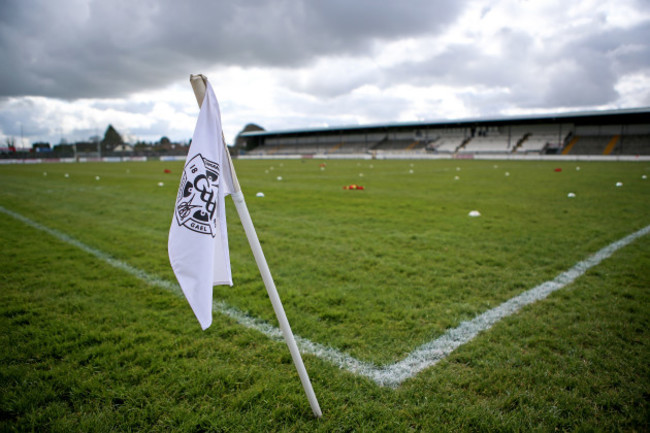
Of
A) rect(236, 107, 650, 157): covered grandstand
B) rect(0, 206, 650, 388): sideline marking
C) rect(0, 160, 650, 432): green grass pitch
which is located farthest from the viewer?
rect(236, 107, 650, 157): covered grandstand

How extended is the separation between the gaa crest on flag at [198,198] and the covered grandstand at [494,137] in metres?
47.1

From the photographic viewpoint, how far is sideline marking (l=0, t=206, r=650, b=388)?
2506mm

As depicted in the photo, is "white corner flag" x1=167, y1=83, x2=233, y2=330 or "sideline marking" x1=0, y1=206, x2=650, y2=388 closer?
"white corner flag" x1=167, y1=83, x2=233, y2=330

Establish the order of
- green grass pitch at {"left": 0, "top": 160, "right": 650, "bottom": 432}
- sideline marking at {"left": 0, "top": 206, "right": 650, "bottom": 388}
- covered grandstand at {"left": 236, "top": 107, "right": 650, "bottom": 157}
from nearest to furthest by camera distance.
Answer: green grass pitch at {"left": 0, "top": 160, "right": 650, "bottom": 432}
sideline marking at {"left": 0, "top": 206, "right": 650, "bottom": 388}
covered grandstand at {"left": 236, "top": 107, "right": 650, "bottom": 157}

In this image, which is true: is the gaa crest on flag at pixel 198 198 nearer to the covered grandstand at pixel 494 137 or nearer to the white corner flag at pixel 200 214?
the white corner flag at pixel 200 214

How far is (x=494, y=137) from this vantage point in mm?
51312

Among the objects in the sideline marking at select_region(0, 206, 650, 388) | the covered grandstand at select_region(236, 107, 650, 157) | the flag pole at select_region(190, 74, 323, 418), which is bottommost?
the sideline marking at select_region(0, 206, 650, 388)

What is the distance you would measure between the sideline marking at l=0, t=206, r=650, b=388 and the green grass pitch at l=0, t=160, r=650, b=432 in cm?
7

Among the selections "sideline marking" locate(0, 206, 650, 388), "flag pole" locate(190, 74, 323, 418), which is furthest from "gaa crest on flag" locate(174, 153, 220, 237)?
"sideline marking" locate(0, 206, 650, 388)

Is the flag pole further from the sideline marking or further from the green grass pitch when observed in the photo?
the sideline marking

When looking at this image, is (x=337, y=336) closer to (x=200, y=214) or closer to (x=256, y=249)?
(x=256, y=249)

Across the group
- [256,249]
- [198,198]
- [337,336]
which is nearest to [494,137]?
[337,336]

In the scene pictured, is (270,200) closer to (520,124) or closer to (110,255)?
(110,255)

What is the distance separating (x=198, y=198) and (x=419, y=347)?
6.68 feet
